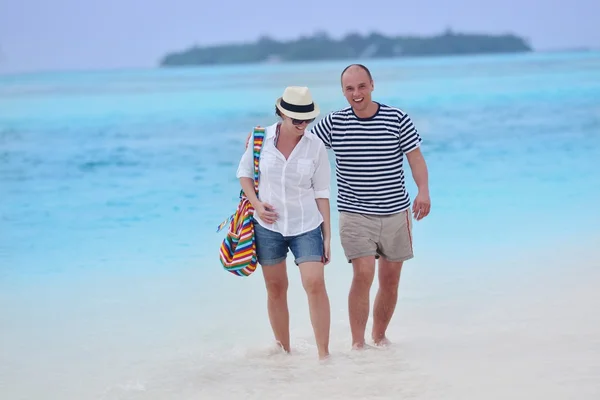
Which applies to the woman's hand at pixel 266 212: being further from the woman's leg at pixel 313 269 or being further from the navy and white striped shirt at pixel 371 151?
the navy and white striped shirt at pixel 371 151

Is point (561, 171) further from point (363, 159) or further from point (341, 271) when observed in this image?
point (363, 159)

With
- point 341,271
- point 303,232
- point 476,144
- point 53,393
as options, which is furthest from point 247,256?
point 476,144

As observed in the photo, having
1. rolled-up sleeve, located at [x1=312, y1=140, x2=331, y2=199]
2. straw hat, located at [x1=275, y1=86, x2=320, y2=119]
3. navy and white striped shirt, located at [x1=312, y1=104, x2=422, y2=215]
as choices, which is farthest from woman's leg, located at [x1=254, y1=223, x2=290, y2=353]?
straw hat, located at [x1=275, y1=86, x2=320, y2=119]

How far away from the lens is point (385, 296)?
16.2ft

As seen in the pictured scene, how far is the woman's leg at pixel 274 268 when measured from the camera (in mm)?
4543

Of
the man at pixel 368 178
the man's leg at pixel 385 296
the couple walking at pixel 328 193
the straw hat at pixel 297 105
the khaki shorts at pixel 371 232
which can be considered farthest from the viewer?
the man's leg at pixel 385 296

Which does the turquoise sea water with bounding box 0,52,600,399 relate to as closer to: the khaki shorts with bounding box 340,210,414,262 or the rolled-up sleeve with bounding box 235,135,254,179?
the khaki shorts with bounding box 340,210,414,262

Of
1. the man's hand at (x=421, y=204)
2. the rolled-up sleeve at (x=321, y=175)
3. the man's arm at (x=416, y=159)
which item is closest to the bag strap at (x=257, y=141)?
the rolled-up sleeve at (x=321, y=175)

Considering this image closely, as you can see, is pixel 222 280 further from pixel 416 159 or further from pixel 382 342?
pixel 416 159


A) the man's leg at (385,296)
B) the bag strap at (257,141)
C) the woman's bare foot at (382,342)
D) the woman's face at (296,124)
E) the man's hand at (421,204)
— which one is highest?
the woman's face at (296,124)

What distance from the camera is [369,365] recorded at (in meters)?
4.68

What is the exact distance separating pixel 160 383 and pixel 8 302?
2234 mm

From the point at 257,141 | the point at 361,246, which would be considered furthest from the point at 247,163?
the point at 361,246

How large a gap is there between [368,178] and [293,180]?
0.40 m
